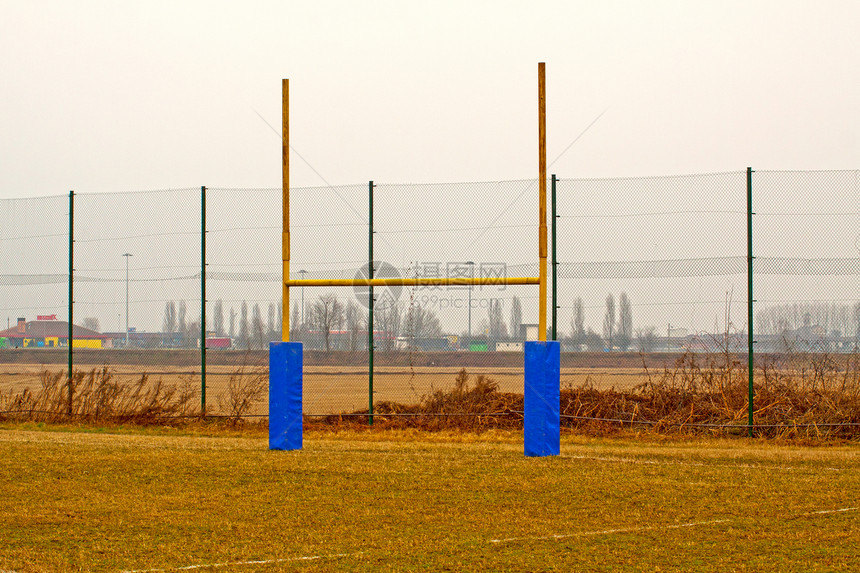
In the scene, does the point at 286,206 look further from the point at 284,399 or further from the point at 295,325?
the point at 295,325

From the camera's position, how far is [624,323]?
1238 centimetres

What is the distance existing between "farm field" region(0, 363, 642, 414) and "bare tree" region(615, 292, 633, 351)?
0.66 metres

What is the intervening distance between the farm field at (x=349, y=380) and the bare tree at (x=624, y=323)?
2.16ft

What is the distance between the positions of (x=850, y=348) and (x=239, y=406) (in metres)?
8.42

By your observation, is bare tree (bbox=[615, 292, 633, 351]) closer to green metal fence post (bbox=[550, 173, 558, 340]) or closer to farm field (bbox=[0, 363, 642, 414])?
farm field (bbox=[0, 363, 642, 414])

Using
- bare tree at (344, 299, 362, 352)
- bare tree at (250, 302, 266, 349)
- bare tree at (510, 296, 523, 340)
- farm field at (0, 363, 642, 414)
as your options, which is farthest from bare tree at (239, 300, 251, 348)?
bare tree at (510, 296, 523, 340)

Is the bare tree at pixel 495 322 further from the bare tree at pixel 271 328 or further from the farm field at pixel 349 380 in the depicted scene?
the bare tree at pixel 271 328

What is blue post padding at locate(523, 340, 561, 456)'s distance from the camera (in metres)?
7.98

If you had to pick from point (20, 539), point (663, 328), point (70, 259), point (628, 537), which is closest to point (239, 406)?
point (70, 259)

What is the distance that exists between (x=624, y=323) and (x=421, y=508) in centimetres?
750

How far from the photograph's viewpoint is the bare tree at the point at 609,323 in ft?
39.3

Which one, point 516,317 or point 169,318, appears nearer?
point 516,317

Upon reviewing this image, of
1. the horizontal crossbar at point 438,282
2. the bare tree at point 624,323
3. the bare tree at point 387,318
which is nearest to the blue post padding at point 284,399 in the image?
the horizontal crossbar at point 438,282

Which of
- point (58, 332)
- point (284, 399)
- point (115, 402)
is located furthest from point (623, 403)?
point (58, 332)
